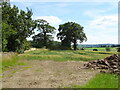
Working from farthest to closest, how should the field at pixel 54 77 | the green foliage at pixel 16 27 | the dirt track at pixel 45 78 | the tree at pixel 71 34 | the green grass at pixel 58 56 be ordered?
the tree at pixel 71 34, the green foliage at pixel 16 27, the green grass at pixel 58 56, the dirt track at pixel 45 78, the field at pixel 54 77

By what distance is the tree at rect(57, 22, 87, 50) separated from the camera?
216ft

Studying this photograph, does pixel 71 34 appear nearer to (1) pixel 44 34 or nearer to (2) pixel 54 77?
(1) pixel 44 34

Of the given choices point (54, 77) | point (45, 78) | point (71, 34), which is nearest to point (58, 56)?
point (54, 77)

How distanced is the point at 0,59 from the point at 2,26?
9.59 m

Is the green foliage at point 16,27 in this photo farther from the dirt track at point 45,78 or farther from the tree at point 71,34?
the tree at point 71,34

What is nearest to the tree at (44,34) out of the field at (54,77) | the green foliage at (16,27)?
the green foliage at (16,27)

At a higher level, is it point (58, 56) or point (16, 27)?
point (16, 27)

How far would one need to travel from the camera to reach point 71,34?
65562mm

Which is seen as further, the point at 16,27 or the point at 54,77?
the point at 16,27

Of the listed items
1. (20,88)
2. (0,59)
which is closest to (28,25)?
(0,59)

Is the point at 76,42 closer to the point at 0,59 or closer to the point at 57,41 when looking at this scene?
the point at 57,41

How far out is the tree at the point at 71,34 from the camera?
65.7m

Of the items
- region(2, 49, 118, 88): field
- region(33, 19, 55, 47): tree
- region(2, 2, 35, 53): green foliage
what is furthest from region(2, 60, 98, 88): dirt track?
region(33, 19, 55, 47): tree

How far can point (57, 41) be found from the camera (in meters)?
72.3
